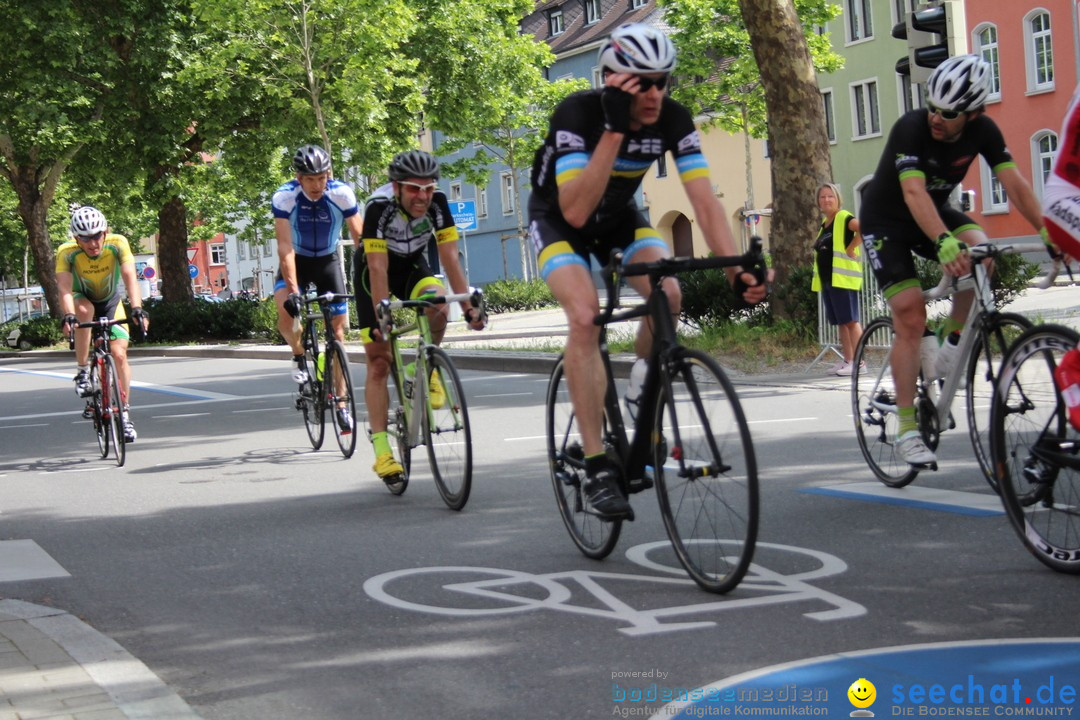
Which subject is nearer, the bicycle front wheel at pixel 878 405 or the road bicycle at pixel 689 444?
the road bicycle at pixel 689 444

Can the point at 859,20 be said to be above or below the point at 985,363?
above

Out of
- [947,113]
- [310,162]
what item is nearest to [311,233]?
[310,162]

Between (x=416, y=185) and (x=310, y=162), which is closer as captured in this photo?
(x=416, y=185)

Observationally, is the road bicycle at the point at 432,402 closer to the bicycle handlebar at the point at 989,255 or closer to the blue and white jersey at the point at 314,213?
the blue and white jersey at the point at 314,213

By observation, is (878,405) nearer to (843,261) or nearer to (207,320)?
(843,261)

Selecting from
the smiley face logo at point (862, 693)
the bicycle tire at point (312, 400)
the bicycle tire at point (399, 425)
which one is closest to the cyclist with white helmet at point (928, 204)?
the smiley face logo at point (862, 693)

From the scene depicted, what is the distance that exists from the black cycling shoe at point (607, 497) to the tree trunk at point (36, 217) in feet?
137

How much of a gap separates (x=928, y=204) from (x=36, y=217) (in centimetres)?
4330

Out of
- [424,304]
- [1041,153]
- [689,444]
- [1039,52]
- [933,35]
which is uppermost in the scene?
[1039,52]

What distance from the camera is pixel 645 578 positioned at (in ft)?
18.9

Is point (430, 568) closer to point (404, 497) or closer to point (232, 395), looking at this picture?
point (404, 497)

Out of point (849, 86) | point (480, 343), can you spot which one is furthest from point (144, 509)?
point (849, 86)

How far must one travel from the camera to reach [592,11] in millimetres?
69750

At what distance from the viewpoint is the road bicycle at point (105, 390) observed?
37.1 ft
